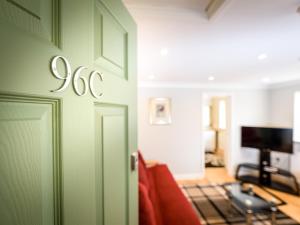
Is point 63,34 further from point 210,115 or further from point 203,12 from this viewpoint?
point 210,115

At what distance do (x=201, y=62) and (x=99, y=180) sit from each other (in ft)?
6.89

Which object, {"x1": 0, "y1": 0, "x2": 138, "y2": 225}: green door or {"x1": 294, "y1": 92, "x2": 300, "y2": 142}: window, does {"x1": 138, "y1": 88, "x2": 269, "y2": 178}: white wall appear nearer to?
{"x1": 294, "y1": 92, "x2": 300, "y2": 142}: window

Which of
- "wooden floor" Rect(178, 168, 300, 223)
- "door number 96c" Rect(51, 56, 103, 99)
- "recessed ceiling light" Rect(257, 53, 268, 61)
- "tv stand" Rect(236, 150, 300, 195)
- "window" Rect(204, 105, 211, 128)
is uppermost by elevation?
"recessed ceiling light" Rect(257, 53, 268, 61)

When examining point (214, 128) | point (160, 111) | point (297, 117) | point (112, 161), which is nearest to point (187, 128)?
point (160, 111)

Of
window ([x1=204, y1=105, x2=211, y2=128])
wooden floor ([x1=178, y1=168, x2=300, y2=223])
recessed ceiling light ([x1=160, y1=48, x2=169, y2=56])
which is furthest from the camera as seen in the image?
window ([x1=204, y1=105, x2=211, y2=128])

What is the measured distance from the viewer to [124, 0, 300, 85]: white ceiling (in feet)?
3.52

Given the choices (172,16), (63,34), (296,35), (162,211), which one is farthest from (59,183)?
(296,35)

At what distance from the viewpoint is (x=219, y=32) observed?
1375 millimetres

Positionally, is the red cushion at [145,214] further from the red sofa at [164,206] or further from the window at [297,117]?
the window at [297,117]

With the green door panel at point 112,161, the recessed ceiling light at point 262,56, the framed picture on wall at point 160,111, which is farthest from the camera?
the framed picture on wall at point 160,111

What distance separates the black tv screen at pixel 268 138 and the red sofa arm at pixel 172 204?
2.36m

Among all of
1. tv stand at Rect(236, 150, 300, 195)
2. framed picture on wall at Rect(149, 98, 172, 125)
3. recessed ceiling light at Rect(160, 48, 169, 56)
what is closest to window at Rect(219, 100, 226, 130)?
tv stand at Rect(236, 150, 300, 195)

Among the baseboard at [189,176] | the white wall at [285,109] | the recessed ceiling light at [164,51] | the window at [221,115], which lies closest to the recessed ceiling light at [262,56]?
the recessed ceiling light at [164,51]

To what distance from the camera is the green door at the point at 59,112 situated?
1.07 ft
